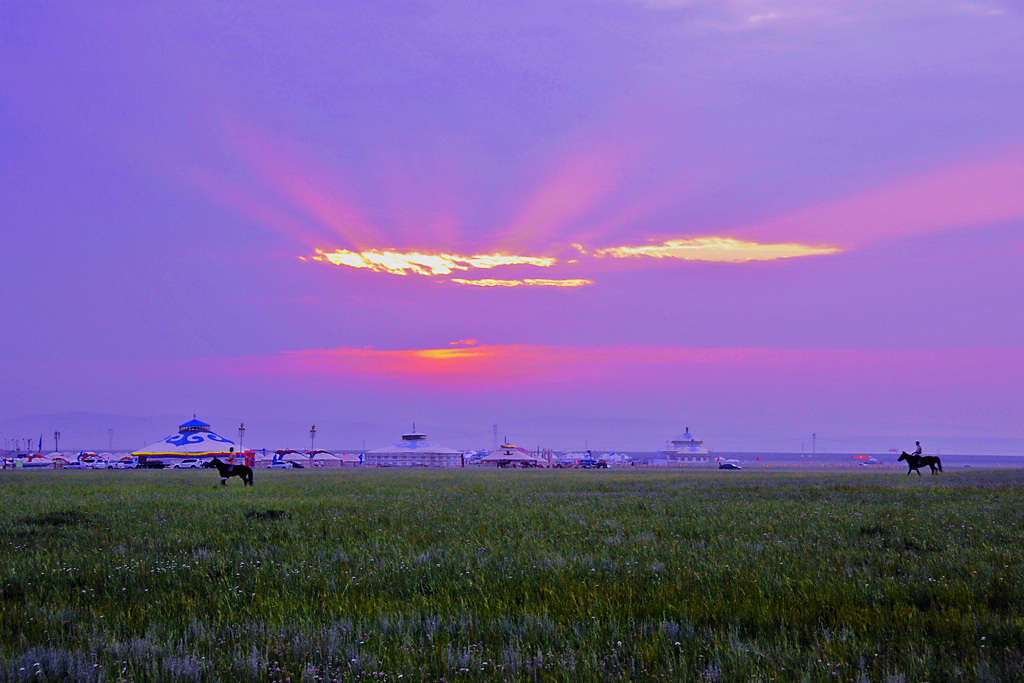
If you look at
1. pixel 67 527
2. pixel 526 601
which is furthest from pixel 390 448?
pixel 526 601

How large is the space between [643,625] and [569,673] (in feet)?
4.74

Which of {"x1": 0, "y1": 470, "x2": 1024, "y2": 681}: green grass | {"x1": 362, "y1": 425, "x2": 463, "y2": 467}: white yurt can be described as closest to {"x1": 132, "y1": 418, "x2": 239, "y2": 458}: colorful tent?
{"x1": 362, "y1": 425, "x2": 463, "y2": 467}: white yurt

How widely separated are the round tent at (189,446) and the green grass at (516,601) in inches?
3673

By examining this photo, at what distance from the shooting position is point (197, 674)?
190 inches

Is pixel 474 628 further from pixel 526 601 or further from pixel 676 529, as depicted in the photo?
pixel 676 529

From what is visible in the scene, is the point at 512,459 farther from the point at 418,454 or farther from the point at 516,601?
the point at 516,601

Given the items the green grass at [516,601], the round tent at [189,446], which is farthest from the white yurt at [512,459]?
the green grass at [516,601]

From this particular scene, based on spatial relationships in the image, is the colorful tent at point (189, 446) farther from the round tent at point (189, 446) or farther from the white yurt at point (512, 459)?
the white yurt at point (512, 459)

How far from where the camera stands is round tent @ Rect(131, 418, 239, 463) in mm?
99000

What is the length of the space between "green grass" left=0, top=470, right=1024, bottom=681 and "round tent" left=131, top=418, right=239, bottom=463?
9329 centimetres

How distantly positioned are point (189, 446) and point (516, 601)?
345 ft

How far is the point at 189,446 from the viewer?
10069cm

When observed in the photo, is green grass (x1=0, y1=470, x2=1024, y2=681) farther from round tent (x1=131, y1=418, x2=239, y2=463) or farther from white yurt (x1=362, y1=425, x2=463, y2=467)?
white yurt (x1=362, y1=425, x2=463, y2=467)

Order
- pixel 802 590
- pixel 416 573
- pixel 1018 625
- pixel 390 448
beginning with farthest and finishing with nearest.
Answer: pixel 390 448 → pixel 416 573 → pixel 802 590 → pixel 1018 625
